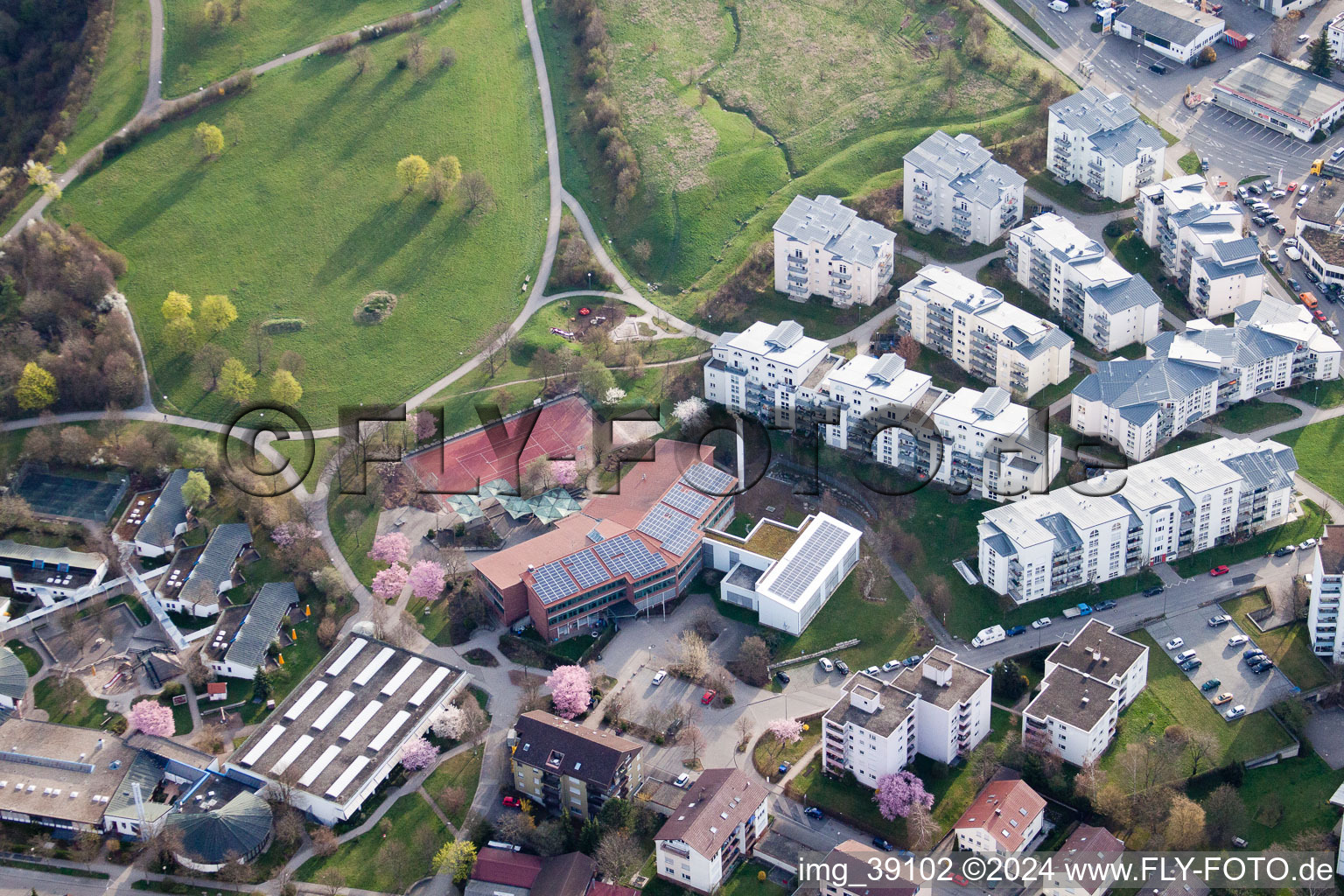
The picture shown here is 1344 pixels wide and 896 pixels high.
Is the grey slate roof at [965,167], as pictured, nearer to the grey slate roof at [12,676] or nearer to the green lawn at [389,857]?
the green lawn at [389,857]

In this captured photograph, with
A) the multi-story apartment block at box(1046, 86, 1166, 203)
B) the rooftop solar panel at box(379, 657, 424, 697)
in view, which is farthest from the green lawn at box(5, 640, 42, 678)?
the multi-story apartment block at box(1046, 86, 1166, 203)

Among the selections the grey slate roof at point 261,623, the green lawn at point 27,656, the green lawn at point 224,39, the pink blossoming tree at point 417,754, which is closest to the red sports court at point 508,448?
the grey slate roof at point 261,623

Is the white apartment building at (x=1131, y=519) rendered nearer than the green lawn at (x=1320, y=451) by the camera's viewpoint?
Yes

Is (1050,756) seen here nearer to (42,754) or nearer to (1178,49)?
(42,754)

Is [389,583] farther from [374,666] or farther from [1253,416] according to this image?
[1253,416]

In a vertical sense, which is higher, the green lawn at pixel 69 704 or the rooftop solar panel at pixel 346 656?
the rooftop solar panel at pixel 346 656

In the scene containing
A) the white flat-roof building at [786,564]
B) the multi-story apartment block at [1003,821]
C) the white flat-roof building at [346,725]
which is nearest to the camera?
the multi-story apartment block at [1003,821]

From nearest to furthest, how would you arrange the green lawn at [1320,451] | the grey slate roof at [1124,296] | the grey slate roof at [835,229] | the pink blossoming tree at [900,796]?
the pink blossoming tree at [900,796], the green lawn at [1320,451], the grey slate roof at [1124,296], the grey slate roof at [835,229]
